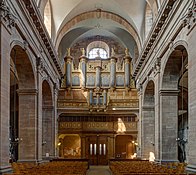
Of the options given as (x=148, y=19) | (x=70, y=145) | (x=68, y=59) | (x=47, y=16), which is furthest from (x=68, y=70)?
(x=148, y=19)

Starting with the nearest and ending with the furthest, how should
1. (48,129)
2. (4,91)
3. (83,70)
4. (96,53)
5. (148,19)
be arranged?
(4,91)
(148,19)
(48,129)
(83,70)
(96,53)

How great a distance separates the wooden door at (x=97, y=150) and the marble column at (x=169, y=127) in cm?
1379

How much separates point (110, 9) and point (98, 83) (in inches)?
267

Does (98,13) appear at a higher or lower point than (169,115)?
higher

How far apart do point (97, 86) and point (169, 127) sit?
1401cm

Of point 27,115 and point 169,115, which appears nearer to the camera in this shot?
point 27,115

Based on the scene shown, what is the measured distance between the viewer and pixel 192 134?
14109 millimetres

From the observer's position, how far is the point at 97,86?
34.2 meters

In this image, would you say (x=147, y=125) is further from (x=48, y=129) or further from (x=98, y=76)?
(x=48, y=129)

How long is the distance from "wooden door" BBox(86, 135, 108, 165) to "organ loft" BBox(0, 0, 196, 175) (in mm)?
79

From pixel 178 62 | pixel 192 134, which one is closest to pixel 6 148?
pixel 192 134

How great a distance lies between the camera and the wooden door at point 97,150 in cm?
3425

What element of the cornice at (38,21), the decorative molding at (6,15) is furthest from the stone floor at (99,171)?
the decorative molding at (6,15)

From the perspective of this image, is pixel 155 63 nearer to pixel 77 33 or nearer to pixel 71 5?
pixel 71 5
